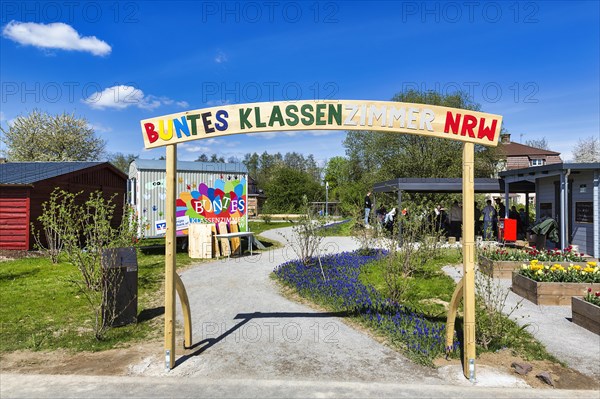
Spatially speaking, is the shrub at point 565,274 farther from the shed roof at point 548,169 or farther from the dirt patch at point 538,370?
the shed roof at point 548,169

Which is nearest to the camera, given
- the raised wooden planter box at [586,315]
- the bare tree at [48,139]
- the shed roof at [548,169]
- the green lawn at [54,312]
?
the green lawn at [54,312]

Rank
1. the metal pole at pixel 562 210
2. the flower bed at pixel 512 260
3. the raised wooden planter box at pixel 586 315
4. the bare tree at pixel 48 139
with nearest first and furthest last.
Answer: the raised wooden planter box at pixel 586 315 → the flower bed at pixel 512 260 → the metal pole at pixel 562 210 → the bare tree at pixel 48 139

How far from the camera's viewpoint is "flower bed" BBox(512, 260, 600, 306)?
7.16 meters

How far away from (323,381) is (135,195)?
12.1 metres

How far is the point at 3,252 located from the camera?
14.0 m

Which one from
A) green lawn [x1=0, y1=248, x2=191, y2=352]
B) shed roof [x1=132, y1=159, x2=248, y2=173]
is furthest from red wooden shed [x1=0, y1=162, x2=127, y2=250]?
shed roof [x1=132, y1=159, x2=248, y2=173]

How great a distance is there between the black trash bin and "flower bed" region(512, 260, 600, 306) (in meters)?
7.17

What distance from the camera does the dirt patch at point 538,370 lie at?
4.07m

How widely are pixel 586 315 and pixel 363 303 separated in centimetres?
337

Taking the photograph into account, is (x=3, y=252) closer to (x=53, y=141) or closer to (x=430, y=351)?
(x=430, y=351)

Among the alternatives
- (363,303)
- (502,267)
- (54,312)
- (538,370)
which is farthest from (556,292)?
(54,312)

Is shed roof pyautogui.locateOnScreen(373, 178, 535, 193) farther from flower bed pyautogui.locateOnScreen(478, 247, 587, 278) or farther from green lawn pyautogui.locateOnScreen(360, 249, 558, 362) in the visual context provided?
flower bed pyautogui.locateOnScreen(478, 247, 587, 278)

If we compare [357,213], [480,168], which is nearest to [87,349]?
[357,213]

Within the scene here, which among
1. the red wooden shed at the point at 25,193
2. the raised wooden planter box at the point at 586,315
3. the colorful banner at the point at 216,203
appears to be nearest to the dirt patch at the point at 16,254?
the red wooden shed at the point at 25,193
